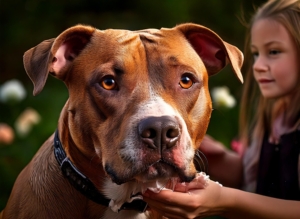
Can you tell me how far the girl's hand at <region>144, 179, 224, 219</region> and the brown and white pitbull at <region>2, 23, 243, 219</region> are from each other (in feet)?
0.26

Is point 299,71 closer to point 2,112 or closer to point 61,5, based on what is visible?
point 2,112

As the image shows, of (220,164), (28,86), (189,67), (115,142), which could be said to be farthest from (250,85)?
(28,86)

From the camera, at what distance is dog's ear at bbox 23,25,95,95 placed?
2771 millimetres

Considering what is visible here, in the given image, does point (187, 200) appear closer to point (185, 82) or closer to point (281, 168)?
point (185, 82)

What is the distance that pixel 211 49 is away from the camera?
10.3 feet

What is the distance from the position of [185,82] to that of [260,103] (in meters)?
1.73

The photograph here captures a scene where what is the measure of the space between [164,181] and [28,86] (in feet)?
16.8

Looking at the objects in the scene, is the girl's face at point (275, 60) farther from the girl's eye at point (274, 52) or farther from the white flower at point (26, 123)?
the white flower at point (26, 123)

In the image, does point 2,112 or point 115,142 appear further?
point 2,112

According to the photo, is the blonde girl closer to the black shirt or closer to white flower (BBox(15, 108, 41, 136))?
the black shirt

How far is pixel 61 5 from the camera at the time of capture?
7867 mm

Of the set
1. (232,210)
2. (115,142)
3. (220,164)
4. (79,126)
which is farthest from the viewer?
(220,164)

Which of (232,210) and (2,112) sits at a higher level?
(232,210)

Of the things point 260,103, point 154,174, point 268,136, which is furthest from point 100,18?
point 154,174
